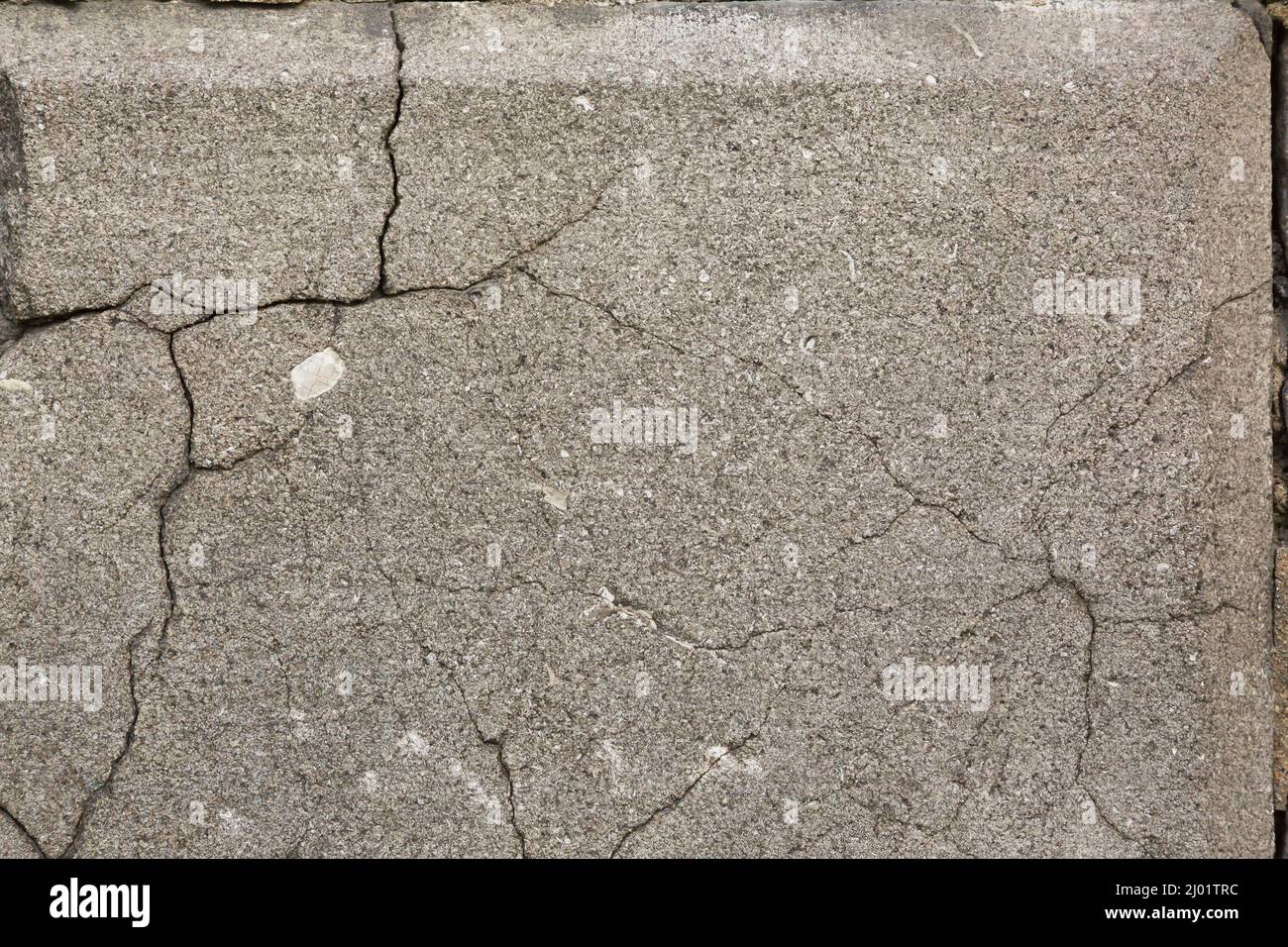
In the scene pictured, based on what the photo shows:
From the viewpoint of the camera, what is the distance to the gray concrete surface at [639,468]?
1.78m

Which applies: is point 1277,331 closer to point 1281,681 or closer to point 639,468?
point 1281,681

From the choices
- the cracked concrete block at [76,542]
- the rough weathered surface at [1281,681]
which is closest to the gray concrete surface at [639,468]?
the cracked concrete block at [76,542]

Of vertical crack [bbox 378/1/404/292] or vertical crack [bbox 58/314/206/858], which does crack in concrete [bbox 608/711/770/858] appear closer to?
vertical crack [bbox 58/314/206/858]

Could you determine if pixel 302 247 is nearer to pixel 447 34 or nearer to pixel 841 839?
pixel 447 34

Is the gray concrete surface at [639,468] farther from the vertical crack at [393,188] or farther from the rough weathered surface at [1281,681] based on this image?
the rough weathered surface at [1281,681]

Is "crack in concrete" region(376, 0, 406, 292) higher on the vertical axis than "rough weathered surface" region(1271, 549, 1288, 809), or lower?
higher

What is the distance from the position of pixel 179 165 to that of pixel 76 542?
684mm

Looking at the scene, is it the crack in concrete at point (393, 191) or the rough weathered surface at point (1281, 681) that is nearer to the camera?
the crack in concrete at point (393, 191)

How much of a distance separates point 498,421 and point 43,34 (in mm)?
1054

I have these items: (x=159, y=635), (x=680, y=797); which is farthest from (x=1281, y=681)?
(x=159, y=635)

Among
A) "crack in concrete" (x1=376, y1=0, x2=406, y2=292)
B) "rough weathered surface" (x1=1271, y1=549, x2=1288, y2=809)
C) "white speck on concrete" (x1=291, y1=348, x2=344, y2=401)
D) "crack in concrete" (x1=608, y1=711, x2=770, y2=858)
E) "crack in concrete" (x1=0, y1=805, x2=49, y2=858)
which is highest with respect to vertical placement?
"crack in concrete" (x1=376, y1=0, x2=406, y2=292)

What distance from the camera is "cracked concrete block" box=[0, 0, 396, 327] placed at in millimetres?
1762

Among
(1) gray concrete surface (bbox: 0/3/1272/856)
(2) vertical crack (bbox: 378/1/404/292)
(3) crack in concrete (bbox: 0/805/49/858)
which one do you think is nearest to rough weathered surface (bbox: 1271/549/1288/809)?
(1) gray concrete surface (bbox: 0/3/1272/856)

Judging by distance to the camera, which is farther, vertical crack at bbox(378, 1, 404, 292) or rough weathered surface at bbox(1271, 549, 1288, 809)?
rough weathered surface at bbox(1271, 549, 1288, 809)
